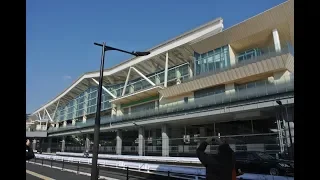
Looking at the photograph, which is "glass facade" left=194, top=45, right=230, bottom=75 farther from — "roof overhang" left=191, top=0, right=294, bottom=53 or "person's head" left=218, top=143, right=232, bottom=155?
"person's head" left=218, top=143, right=232, bottom=155

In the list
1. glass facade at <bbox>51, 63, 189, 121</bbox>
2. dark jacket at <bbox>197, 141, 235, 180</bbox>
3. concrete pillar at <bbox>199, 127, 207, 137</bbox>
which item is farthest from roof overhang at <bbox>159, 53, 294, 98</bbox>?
dark jacket at <bbox>197, 141, 235, 180</bbox>

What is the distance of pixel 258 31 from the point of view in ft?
111

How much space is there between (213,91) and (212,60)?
186 inches

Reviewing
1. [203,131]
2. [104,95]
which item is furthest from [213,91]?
[104,95]

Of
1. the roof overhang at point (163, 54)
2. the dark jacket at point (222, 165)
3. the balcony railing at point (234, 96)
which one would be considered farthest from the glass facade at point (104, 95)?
the dark jacket at point (222, 165)

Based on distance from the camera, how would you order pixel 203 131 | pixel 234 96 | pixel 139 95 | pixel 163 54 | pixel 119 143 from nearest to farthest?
1. pixel 234 96
2. pixel 203 131
3. pixel 119 143
4. pixel 163 54
5. pixel 139 95

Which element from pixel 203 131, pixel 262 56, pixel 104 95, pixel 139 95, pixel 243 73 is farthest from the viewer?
pixel 104 95

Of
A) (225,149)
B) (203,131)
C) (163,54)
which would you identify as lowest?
(203,131)

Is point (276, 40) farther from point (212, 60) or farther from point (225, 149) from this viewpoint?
point (225, 149)

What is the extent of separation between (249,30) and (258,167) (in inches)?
862

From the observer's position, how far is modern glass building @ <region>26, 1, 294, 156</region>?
88.1ft

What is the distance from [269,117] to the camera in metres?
30.7
